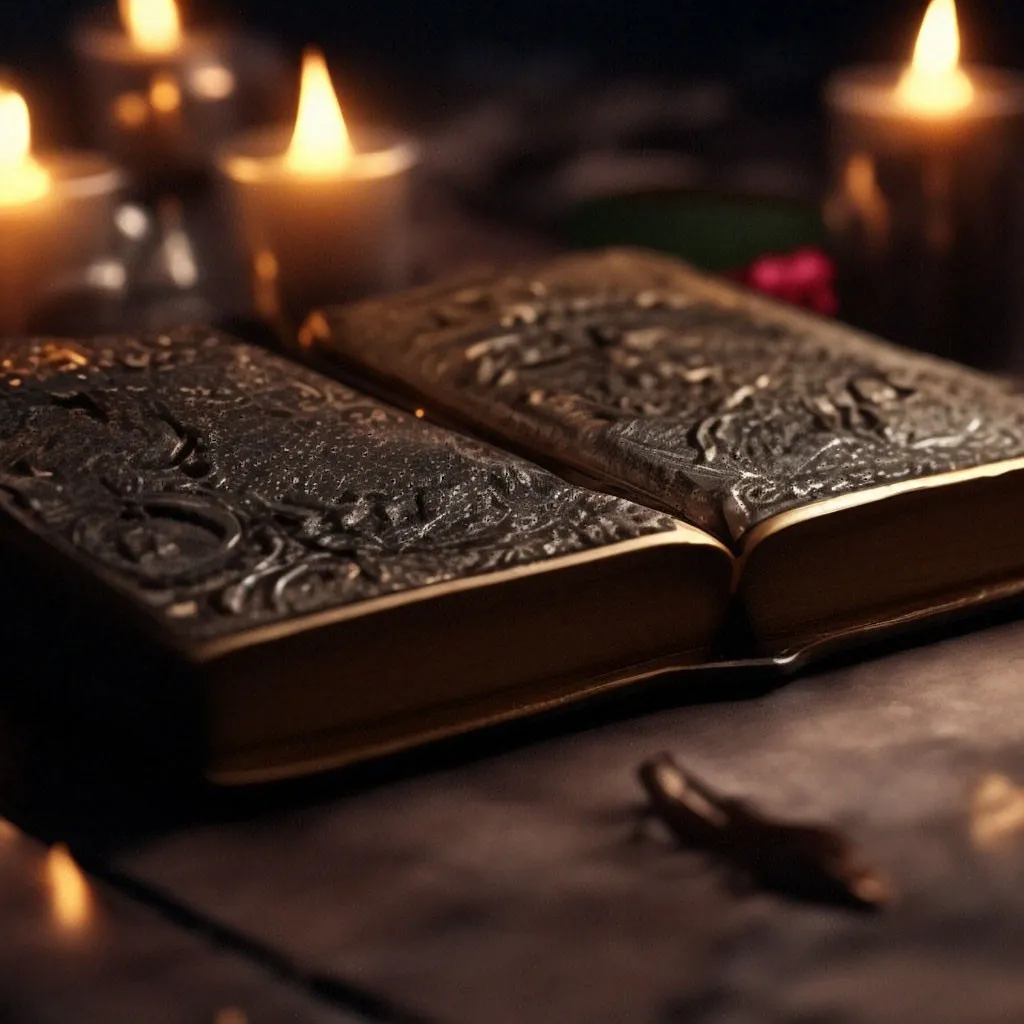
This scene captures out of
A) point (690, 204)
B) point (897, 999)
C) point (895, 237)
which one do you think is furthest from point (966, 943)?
point (690, 204)

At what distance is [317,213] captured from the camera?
110 centimetres

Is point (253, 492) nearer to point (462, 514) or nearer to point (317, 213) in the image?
point (462, 514)

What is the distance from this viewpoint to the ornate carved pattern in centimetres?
64

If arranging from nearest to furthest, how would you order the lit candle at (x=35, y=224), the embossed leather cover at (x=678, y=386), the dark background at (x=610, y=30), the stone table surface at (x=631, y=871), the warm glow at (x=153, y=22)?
the stone table surface at (x=631, y=871) < the embossed leather cover at (x=678, y=386) < the lit candle at (x=35, y=224) < the warm glow at (x=153, y=22) < the dark background at (x=610, y=30)

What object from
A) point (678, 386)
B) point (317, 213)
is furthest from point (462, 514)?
point (317, 213)

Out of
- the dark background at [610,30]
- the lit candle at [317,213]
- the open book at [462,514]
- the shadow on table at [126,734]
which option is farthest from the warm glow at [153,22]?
the shadow on table at [126,734]

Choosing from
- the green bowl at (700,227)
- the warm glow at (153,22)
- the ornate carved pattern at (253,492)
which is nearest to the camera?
the ornate carved pattern at (253,492)

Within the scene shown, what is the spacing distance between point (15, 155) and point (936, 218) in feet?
1.96

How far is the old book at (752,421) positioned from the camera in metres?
0.72

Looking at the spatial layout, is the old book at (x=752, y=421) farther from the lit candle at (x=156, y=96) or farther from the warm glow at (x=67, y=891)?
the lit candle at (x=156, y=96)

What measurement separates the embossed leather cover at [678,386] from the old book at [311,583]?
0.15 feet

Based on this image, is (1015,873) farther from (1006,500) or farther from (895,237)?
→ (895,237)

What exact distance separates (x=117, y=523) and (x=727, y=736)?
0.26 m

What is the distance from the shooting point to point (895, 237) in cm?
114
